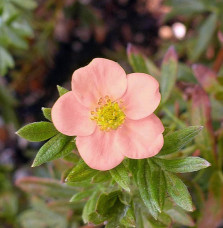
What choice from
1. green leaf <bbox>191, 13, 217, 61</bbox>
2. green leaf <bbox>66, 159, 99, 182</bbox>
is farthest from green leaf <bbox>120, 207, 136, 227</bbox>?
green leaf <bbox>191, 13, 217, 61</bbox>

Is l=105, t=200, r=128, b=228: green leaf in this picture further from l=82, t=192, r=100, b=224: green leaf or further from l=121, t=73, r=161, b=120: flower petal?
l=121, t=73, r=161, b=120: flower petal

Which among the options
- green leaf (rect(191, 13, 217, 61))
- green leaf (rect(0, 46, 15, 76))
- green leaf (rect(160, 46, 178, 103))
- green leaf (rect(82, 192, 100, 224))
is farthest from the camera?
green leaf (rect(191, 13, 217, 61))

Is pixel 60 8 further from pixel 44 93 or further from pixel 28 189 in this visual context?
pixel 28 189

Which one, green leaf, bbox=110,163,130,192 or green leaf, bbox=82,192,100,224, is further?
green leaf, bbox=82,192,100,224

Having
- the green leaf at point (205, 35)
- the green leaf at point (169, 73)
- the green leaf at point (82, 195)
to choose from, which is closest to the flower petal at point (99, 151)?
the green leaf at point (82, 195)

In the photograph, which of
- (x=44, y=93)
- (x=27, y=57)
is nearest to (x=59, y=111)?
(x=27, y=57)

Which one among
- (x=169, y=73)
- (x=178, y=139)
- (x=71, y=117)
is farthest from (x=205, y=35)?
(x=71, y=117)

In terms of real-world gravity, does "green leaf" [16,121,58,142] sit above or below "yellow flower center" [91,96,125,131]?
above

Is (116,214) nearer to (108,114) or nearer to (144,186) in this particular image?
(144,186)
